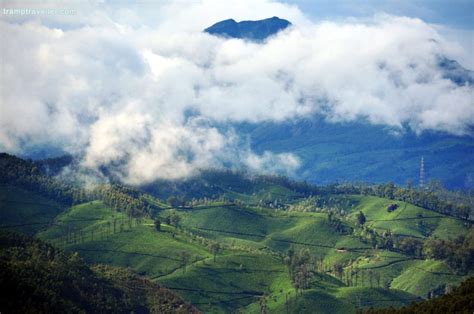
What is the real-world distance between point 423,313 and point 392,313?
8.43 m

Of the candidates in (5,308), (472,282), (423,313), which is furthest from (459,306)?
(5,308)

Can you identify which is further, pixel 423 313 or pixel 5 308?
pixel 5 308

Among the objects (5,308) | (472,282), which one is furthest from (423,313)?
(5,308)

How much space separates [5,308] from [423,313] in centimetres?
10976

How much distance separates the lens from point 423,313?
179 meters

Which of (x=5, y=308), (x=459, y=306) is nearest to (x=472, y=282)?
(x=459, y=306)

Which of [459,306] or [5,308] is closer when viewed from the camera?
[459,306]

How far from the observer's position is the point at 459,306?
6919 inches

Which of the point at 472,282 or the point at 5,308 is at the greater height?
the point at 472,282

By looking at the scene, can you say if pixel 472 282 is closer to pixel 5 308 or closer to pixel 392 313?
pixel 392 313

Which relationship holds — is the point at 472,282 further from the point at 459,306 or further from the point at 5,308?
the point at 5,308

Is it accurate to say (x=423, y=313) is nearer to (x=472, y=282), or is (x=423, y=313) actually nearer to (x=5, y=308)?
(x=472, y=282)

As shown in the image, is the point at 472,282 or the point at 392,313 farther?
the point at 472,282

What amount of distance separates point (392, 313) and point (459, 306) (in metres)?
16.9
